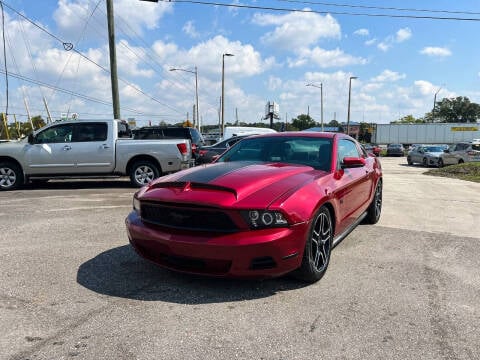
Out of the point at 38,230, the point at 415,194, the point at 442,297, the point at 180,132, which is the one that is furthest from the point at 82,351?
the point at 180,132

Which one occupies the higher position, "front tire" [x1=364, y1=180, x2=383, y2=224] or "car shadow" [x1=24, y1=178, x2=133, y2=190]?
"front tire" [x1=364, y1=180, x2=383, y2=224]

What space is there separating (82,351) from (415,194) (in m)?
9.76

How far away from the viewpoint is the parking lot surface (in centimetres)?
272

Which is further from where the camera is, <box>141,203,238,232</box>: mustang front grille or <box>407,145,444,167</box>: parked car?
<box>407,145,444,167</box>: parked car

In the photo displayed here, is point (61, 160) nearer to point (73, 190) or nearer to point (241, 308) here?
point (73, 190)

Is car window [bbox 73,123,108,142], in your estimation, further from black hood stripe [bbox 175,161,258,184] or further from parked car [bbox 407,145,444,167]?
parked car [bbox 407,145,444,167]

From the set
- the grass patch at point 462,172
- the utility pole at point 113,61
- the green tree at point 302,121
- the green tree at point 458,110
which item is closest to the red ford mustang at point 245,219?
the utility pole at point 113,61

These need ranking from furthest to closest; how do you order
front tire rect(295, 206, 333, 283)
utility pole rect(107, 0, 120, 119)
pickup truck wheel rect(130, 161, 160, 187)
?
utility pole rect(107, 0, 120, 119)
pickup truck wheel rect(130, 161, 160, 187)
front tire rect(295, 206, 333, 283)

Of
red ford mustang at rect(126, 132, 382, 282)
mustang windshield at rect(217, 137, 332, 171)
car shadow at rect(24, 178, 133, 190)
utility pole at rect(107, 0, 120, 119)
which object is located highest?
utility pole at rect(107, 0, 120, 119)

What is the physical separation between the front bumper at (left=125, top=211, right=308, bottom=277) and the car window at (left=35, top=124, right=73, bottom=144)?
8098 mm

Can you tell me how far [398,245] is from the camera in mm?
5336

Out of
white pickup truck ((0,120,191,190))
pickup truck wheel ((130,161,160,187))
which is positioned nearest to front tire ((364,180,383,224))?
white pickup truck ((0,120,191,190))

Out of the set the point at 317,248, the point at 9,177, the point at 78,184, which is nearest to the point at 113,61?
the point at 78,184

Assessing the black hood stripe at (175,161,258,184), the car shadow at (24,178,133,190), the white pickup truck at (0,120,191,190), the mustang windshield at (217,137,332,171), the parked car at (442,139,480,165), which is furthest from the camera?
the parked car at (442,139,480,165)
